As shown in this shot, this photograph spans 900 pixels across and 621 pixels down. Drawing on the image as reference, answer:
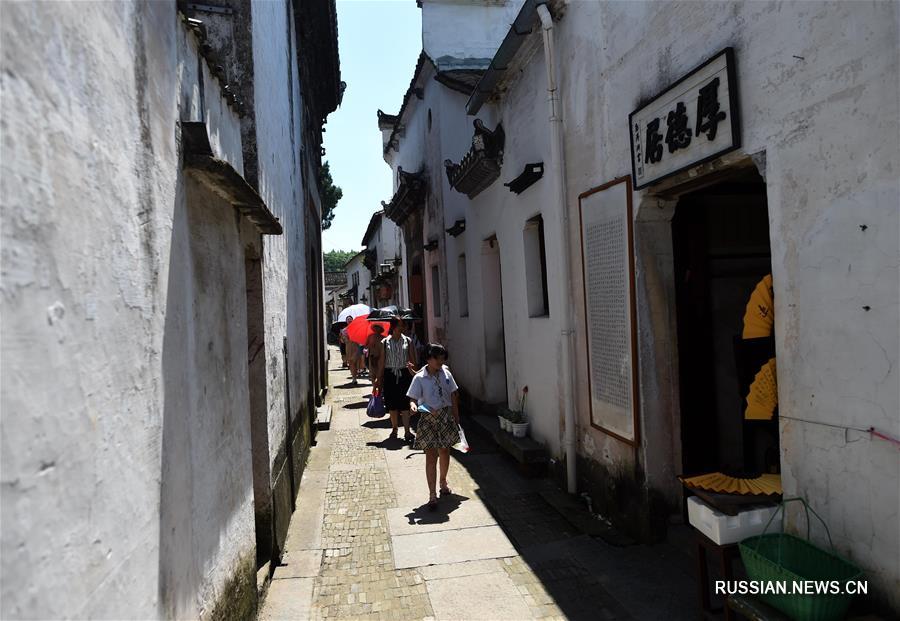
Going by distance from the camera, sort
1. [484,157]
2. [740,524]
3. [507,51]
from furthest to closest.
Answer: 1. [484,157]
2. [507,51]
3. [740,524]

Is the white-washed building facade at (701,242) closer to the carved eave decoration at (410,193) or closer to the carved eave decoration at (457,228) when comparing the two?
the carved eave decoration at (457,228)

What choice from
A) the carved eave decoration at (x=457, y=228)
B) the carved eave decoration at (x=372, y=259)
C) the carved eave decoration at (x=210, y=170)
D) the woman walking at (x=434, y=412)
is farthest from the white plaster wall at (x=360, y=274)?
the carved eave decoration at (x=210, y=170)

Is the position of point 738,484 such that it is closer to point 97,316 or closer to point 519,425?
point 97,316

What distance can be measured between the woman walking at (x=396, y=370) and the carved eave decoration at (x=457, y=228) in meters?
2.77

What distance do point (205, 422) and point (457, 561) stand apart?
9.97 ft

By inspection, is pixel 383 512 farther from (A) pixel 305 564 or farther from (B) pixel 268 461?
(B) pixel 268 461

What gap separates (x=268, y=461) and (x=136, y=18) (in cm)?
384

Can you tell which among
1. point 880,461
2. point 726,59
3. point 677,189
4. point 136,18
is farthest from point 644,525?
point 136,18

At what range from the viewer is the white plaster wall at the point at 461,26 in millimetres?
13930

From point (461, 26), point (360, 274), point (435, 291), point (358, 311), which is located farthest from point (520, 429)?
point (360, 274)

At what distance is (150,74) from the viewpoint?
2482mm

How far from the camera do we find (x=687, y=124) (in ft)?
14.8

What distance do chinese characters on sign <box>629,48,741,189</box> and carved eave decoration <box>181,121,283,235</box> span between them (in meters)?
3.22

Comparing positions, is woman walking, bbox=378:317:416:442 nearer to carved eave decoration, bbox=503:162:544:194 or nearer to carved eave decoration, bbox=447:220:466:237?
carved eave decoration, bbox=447:220:466:237
